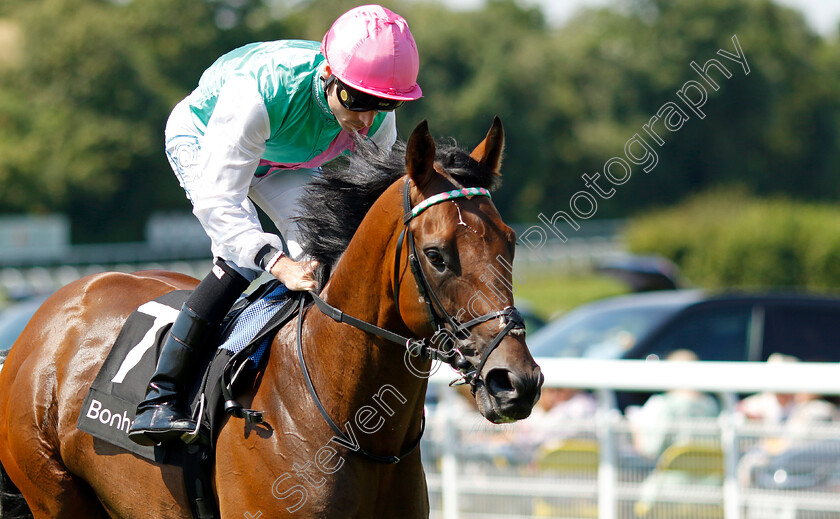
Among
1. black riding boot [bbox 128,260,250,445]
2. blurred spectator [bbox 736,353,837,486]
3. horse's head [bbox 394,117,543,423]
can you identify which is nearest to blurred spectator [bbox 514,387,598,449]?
blurred spectator [bbox 736,353,837,486]

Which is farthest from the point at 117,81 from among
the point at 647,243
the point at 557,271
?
the point at 647,243

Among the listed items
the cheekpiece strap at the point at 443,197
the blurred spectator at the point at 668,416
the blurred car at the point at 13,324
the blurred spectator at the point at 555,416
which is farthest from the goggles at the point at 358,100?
the blurred car at the point at 13,324

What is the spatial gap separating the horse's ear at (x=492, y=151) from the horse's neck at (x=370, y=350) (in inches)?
10.9

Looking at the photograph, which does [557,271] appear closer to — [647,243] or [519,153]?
[647,243]

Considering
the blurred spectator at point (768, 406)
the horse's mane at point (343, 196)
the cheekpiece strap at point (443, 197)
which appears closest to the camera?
the cheekpiece strap at point (443, 197)

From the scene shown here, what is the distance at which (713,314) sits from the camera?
7.05m

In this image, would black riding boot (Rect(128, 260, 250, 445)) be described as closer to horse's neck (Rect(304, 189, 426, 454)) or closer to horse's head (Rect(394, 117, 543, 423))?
horse's neck (Rect(304, 189, 426, 454))

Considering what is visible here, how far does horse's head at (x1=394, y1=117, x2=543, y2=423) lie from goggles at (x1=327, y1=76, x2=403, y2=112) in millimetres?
420

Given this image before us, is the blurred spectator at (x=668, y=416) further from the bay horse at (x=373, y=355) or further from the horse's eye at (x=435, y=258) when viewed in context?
the horse's eye at (x=435, y=258)

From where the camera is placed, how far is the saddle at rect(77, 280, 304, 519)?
2943mm

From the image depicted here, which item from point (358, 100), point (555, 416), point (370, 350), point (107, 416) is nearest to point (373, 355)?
point (370, 350)

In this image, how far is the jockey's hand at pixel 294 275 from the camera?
2910mm

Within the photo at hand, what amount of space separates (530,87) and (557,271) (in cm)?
2505

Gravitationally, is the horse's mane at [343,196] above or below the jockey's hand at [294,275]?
above
